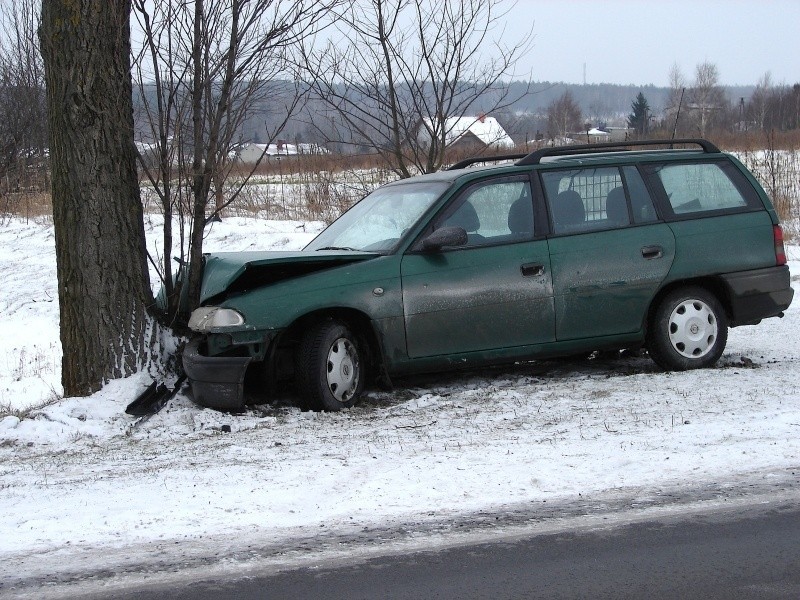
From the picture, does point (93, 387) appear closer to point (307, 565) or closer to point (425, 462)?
point (425, 462)

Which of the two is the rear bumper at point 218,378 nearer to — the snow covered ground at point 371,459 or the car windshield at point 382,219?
the snow covered ground at point 371,459

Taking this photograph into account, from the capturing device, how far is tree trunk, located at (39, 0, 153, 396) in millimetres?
7270

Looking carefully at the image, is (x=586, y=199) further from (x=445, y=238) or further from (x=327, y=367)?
(x=327, y=367)

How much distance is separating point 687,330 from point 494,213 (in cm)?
177

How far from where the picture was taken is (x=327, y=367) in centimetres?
695

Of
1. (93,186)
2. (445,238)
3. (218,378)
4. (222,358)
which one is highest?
(93,186)

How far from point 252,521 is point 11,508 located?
1224 mm

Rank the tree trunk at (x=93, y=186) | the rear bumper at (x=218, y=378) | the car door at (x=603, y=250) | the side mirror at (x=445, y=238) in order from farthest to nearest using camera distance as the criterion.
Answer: the car door at (x=603, y=250), the tree trunk at (x=93, y=186), the side mirror at (x=445, y=238), the rear bumper at (x=218, y=378)

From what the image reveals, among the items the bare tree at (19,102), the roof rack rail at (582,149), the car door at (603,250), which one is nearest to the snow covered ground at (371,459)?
the car door at (603,250)

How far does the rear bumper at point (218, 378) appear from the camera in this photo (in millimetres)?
6723

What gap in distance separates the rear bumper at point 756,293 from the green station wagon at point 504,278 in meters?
0.01

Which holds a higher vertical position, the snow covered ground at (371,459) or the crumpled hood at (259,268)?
the crumpled hood at (259,268)

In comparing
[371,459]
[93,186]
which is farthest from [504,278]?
[93,186]

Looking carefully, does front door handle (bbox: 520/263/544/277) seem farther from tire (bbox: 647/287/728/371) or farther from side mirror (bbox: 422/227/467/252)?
tire (bbox: 647/287/728/371)
